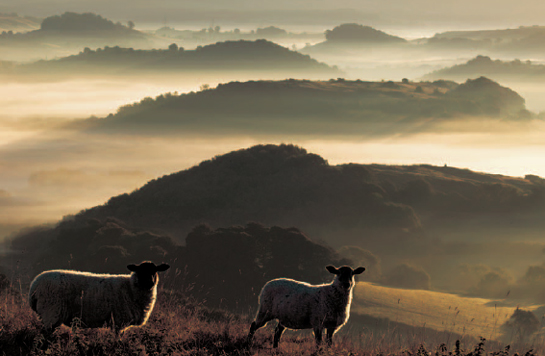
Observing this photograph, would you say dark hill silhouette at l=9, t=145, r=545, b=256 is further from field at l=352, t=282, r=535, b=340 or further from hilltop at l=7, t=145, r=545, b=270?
field at l=352, t=282, r=535, b=340

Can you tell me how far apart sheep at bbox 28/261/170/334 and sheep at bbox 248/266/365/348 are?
234 centimetres

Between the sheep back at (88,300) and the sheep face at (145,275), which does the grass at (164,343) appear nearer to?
the sheep back at (88,300)

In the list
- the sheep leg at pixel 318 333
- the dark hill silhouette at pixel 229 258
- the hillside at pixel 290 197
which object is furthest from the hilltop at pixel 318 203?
the sheep leg at pixel 318 333

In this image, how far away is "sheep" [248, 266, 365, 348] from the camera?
12719 mm

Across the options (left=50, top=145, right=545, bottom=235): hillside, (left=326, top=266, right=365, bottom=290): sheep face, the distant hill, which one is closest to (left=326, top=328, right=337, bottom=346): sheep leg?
(left=326, top=266, right=365, bottom=290): sheep face

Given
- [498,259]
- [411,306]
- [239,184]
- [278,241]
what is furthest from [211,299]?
[498,259]

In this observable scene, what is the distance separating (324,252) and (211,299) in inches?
460

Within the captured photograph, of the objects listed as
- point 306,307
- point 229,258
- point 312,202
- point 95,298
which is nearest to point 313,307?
point 306,307

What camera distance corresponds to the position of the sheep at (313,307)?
12.7 metres

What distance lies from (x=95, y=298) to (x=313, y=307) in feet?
14.3

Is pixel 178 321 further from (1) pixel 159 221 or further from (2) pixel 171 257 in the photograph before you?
(1) pixel 159 221

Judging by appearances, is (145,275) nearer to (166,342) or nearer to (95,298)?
→ (95,298)

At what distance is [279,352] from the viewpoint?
1159 cm

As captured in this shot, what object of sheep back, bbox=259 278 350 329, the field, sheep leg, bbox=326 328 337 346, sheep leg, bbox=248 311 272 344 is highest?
sheep back, bbox=259 278 350 329
